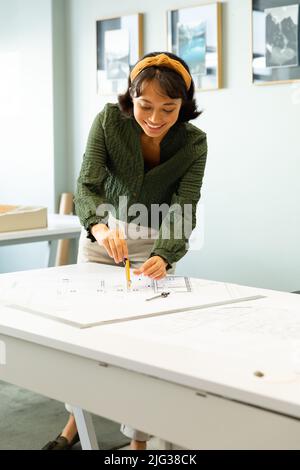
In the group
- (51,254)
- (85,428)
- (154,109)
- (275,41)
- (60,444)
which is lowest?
(60,444)

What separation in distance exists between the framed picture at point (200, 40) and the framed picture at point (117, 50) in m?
0.25

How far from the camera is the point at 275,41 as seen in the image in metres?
3.46

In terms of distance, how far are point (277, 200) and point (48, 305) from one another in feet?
6.80

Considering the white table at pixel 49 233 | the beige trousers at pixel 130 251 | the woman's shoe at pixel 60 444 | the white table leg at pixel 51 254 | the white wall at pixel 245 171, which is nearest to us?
the beige trousers at pixel 130 251

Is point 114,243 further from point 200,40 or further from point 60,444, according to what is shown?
point 200,40

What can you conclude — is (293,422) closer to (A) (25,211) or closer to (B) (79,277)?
(B) (79,277)

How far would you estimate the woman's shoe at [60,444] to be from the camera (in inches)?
95.2

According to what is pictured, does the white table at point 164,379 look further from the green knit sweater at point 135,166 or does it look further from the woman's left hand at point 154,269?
the green knit sweater at point 135,166

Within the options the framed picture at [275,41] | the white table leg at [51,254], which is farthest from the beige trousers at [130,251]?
the white table leg at [51,254]

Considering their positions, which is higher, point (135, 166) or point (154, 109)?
point (154, 109)

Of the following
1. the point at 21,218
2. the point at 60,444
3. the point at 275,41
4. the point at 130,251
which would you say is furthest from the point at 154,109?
the point at 275,41

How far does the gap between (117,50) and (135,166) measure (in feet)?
6.87

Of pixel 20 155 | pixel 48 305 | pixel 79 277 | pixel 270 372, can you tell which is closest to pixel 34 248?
pixel 20 155

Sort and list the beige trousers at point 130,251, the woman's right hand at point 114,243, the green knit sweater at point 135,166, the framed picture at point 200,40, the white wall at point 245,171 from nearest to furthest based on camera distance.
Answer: the woman's right hand at point 114,243 < the green knit sweater at point 135,166 < the beige trousers at point 130,251 < the white wall at point 245,171 < the framed picture at point 200,40
